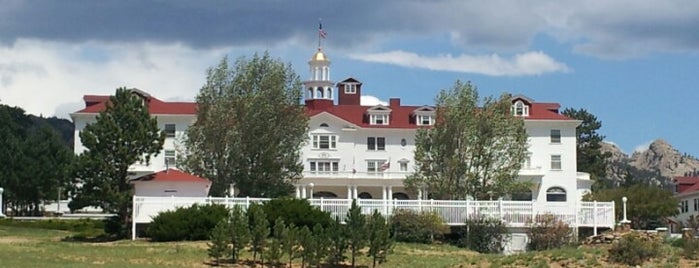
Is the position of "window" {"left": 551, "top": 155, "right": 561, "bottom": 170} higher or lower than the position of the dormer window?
lower

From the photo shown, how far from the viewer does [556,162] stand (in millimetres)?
89062

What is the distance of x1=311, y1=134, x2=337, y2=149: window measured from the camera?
86562 mm

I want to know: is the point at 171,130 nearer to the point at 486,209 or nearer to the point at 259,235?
the point at 486,209

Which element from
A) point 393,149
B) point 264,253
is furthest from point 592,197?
point 264,253

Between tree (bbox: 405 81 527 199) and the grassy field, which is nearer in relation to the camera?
the grassy field

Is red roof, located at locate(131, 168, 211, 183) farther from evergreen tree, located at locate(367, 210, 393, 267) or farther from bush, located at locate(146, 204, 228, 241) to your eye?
evergreen tree, located at locate(367, 210, 393, 267)

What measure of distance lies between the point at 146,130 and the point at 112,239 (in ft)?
16.4

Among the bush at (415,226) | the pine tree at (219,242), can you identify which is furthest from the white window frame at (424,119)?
the pine tree at (219,242)

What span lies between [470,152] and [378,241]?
2622cm

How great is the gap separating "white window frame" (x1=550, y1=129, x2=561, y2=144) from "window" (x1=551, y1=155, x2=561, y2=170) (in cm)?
121

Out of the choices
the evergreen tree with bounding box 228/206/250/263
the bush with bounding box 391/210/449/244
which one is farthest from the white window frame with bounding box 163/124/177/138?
the evergreen tree with bounding box 228/206/250/263

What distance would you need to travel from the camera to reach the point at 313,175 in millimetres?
84125

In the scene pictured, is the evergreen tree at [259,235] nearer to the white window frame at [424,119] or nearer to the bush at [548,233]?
the bush at [548,233]

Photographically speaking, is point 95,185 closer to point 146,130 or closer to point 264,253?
point 146,130
